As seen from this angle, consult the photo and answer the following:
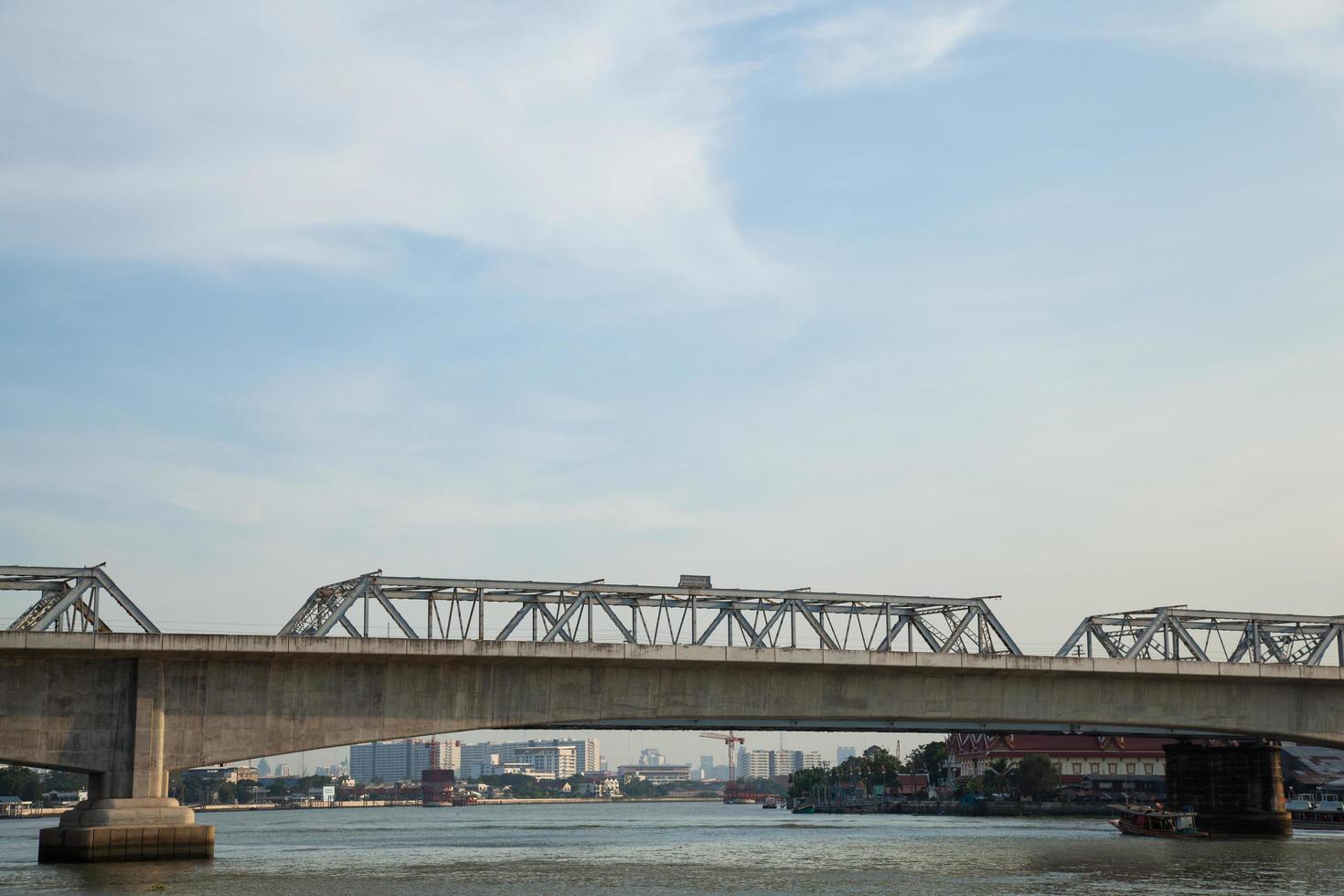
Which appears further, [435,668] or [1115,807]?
[1115,807]

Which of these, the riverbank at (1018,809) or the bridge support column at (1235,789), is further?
the riverbank at (1018,809)

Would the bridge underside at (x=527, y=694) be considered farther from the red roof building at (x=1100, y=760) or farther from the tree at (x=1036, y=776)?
the red roof building at (x=1100, y=760)

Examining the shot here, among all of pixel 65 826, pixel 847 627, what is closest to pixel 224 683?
pixel 65 826

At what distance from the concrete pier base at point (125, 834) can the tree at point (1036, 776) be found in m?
132

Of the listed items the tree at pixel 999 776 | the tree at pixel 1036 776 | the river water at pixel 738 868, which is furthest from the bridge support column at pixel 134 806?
the tree at pixel 999 776

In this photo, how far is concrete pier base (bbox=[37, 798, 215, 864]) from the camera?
50.7m

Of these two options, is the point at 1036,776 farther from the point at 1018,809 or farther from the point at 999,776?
the point at 999,776

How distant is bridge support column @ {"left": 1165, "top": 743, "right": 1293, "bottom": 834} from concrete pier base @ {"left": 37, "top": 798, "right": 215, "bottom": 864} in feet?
194

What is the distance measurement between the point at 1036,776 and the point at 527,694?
12422cm

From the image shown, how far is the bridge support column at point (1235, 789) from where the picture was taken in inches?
3295

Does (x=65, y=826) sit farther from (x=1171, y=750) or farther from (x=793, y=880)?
(x=1171, y=750)

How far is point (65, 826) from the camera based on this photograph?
52219mm

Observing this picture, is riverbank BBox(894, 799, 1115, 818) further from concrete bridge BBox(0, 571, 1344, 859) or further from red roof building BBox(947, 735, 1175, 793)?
concrete bridge BBox(0, 571, 1344, 859)

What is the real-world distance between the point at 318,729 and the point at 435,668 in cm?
496
